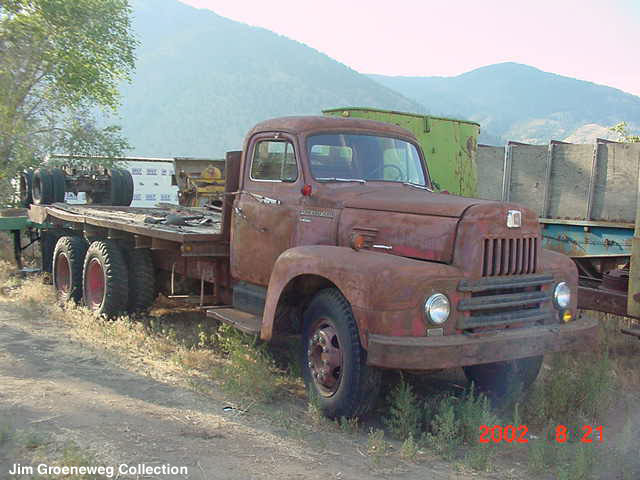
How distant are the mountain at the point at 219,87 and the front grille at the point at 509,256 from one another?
253 ft

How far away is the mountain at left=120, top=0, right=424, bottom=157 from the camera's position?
102750 millimetres

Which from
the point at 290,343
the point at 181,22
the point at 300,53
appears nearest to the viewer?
the point at 290,343

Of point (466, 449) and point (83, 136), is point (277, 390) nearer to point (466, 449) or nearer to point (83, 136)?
point (466, 449)

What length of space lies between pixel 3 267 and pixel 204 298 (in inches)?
235

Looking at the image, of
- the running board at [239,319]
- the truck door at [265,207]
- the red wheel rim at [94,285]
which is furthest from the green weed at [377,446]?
the red wheel rim at [94,285]

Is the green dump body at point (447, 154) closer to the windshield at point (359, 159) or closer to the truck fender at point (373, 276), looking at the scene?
the windshield at point (359, 159)

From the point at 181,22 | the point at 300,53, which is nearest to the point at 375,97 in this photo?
the point at 300,53

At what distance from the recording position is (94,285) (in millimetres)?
7836

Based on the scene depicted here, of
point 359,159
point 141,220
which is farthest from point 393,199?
point 141,220

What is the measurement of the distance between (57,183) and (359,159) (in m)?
6.77

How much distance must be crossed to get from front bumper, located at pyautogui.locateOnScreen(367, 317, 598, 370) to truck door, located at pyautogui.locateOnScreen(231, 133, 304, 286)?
1597 mm

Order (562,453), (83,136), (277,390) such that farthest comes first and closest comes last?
1. (83,136)
2. (277,390)
3. (562,453)

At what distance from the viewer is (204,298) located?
635 cm

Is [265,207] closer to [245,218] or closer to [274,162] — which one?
[245,218]
